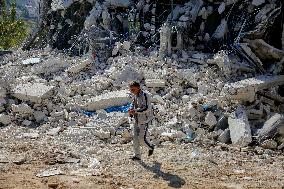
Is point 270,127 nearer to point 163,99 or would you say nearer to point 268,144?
point 268,144

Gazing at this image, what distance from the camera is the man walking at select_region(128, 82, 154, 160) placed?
593 cm

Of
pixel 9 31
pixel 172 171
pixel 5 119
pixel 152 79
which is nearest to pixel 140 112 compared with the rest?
pixel 172 171

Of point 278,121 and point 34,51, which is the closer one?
point 278,121

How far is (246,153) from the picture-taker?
260 inches

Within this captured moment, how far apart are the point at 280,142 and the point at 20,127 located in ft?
15.3

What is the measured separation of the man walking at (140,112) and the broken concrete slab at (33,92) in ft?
8.64

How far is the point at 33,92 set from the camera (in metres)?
8.07

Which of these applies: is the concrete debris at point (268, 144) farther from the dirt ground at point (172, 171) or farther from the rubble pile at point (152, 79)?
the dirt ground at point (172, 171)

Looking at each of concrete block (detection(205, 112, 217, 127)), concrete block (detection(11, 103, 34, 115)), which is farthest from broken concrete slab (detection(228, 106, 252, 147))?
concrete block (detection(11, 103, 34, 115))

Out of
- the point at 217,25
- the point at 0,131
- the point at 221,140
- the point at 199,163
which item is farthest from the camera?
the point at 217,25

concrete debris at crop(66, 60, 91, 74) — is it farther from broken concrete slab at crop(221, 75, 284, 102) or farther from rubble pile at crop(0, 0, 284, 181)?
broken concrete slab at crop(221, 75, 284, 102)

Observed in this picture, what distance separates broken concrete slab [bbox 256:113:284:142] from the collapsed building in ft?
0.05

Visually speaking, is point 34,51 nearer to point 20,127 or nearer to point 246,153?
point 20,127

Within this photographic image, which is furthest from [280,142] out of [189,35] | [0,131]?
[0,131]
